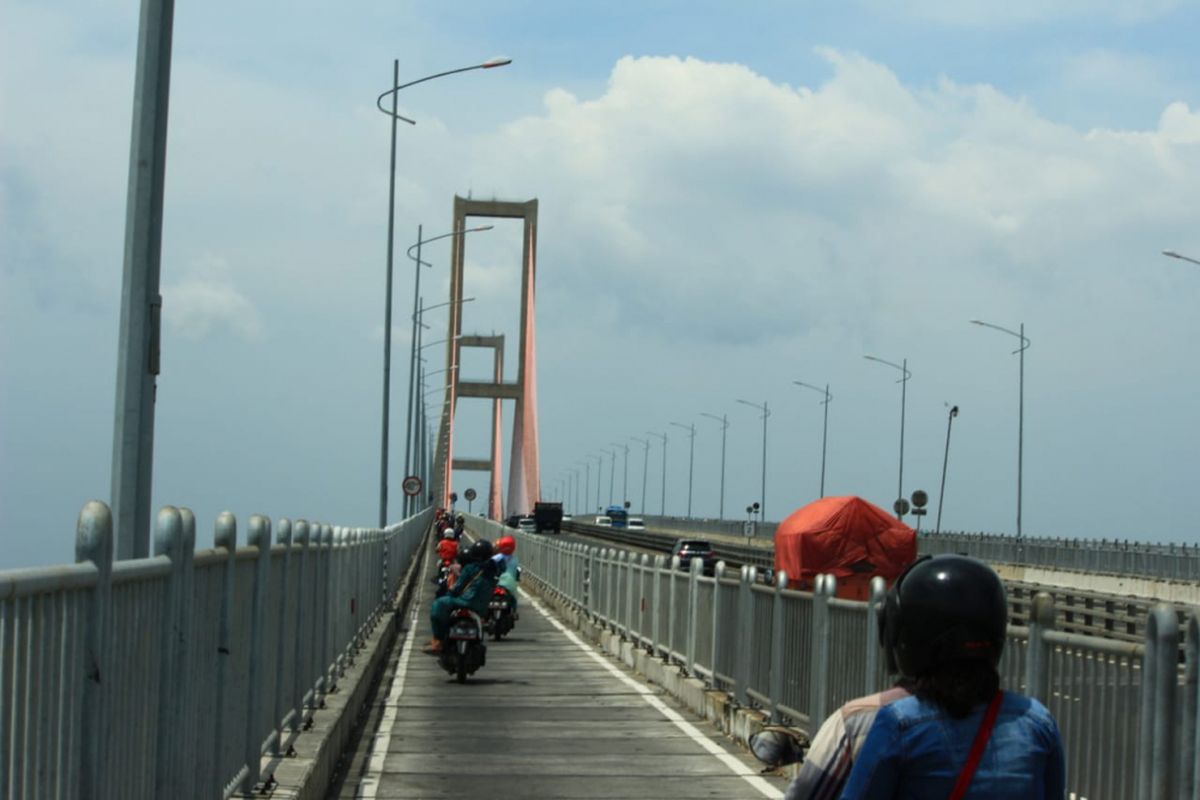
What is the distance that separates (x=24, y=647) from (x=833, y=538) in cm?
2395

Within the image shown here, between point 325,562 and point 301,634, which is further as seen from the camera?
point 325,562

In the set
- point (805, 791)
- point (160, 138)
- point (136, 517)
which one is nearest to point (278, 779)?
point (136, 517)

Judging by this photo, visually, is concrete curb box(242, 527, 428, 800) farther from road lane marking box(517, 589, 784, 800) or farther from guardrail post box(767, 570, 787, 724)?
guardrail post box(767, 570, 787, 724)

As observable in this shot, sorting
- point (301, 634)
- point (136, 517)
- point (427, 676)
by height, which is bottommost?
point (427, 676)

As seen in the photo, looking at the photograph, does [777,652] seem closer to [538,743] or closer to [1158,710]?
[538,743]

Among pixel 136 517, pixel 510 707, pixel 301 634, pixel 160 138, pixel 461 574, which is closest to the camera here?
pixel 136 517

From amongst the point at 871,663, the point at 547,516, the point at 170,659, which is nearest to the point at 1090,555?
the point at 871,663

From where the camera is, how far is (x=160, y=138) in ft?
32.5

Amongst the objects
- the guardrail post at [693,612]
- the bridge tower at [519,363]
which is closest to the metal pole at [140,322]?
the guardrail post at [693,612]

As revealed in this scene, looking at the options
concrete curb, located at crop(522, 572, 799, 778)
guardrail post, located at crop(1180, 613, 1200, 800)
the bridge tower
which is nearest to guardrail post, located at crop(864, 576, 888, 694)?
concrete curb, located at crop(522, 572, 799, 778)

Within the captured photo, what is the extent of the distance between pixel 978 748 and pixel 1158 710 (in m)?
4.04

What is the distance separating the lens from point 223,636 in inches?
323

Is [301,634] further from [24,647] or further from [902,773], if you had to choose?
→ [902,773]

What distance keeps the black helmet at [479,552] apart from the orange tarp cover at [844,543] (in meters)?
7.90
